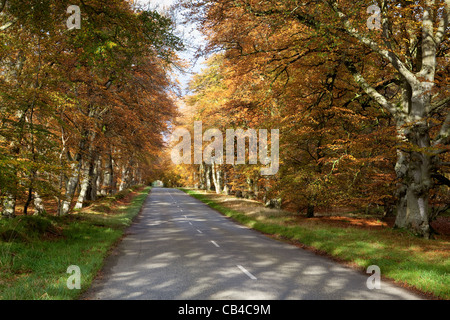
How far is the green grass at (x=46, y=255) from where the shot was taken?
6.02m

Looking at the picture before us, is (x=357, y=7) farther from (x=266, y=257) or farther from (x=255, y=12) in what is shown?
(x=266, y=257)

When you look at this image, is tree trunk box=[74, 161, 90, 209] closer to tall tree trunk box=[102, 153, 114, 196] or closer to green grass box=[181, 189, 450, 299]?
tall tree trunk box=[102, 153, 114, 196]

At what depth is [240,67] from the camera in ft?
55.0

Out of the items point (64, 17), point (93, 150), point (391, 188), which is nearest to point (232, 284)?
point (64, 17)

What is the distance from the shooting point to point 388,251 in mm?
10219

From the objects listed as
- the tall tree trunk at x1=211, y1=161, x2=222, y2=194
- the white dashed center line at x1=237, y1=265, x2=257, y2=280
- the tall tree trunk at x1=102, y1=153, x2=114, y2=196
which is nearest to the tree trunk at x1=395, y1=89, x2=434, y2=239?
the white dashed center line at x1=237, y1=265, x2=257, y2=280

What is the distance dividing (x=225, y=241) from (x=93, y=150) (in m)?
13.4

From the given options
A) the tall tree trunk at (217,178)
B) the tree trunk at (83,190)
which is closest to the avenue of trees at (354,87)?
the tree trunk at (83,190)

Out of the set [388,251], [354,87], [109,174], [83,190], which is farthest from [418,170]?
[109,174]

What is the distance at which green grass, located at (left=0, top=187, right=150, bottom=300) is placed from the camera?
19.8 ft

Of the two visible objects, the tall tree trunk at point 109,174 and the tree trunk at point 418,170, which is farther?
the tall tree trunk at point 109,174

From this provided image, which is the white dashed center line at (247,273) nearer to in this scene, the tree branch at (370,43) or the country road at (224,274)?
the country road at (224,274)

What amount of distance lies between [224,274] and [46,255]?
4979 mm

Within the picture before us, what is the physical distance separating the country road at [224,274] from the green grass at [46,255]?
511 millimetres
